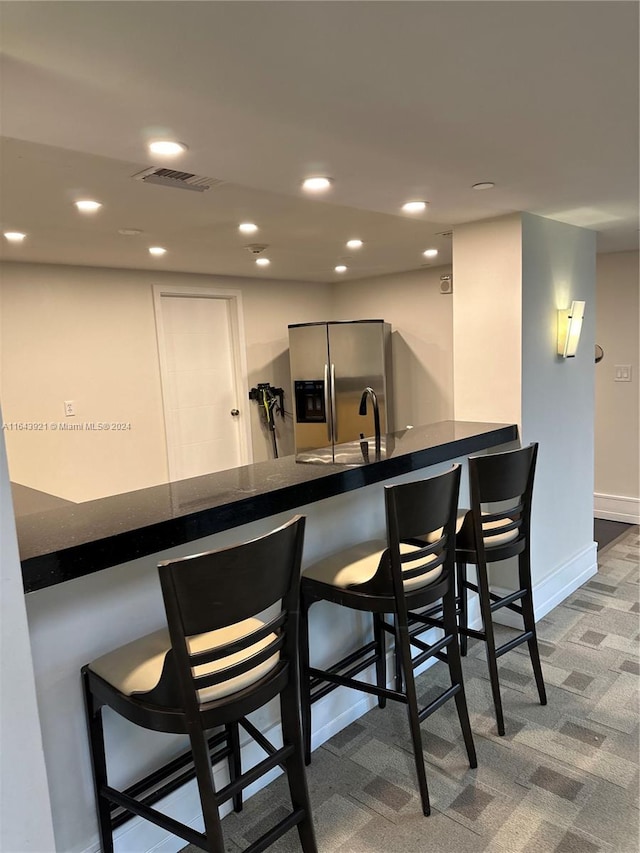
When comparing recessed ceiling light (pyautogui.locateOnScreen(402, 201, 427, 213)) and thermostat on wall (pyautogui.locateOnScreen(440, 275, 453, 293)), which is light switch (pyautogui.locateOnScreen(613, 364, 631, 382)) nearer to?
thermostat on wall (pyautogui.locateOnScreen(440, 275, 453, 293))

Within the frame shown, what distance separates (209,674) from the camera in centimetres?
134

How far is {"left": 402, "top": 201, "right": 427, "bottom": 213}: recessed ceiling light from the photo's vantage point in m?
2.53

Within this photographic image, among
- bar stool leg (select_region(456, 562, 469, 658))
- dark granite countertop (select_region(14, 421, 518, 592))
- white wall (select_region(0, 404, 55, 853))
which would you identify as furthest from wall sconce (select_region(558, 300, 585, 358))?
white wall (select_region(0, 404, 55, 853))

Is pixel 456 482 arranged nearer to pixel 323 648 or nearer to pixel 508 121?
pixel 323 648

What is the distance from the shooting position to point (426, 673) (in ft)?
8.75

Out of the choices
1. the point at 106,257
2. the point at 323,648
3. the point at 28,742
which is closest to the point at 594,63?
the point at 28,742

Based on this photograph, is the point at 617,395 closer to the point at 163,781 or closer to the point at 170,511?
the point at 170,511

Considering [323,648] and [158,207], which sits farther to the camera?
[158,207]

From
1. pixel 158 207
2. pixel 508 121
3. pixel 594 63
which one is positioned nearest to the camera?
pixel 594 63

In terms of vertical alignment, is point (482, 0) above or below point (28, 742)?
above

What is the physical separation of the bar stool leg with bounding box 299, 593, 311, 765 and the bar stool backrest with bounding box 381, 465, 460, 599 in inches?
15.0

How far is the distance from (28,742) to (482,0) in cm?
167

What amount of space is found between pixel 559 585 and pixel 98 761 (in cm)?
270

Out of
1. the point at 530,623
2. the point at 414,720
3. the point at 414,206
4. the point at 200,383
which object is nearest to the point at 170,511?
the point at 414,720
